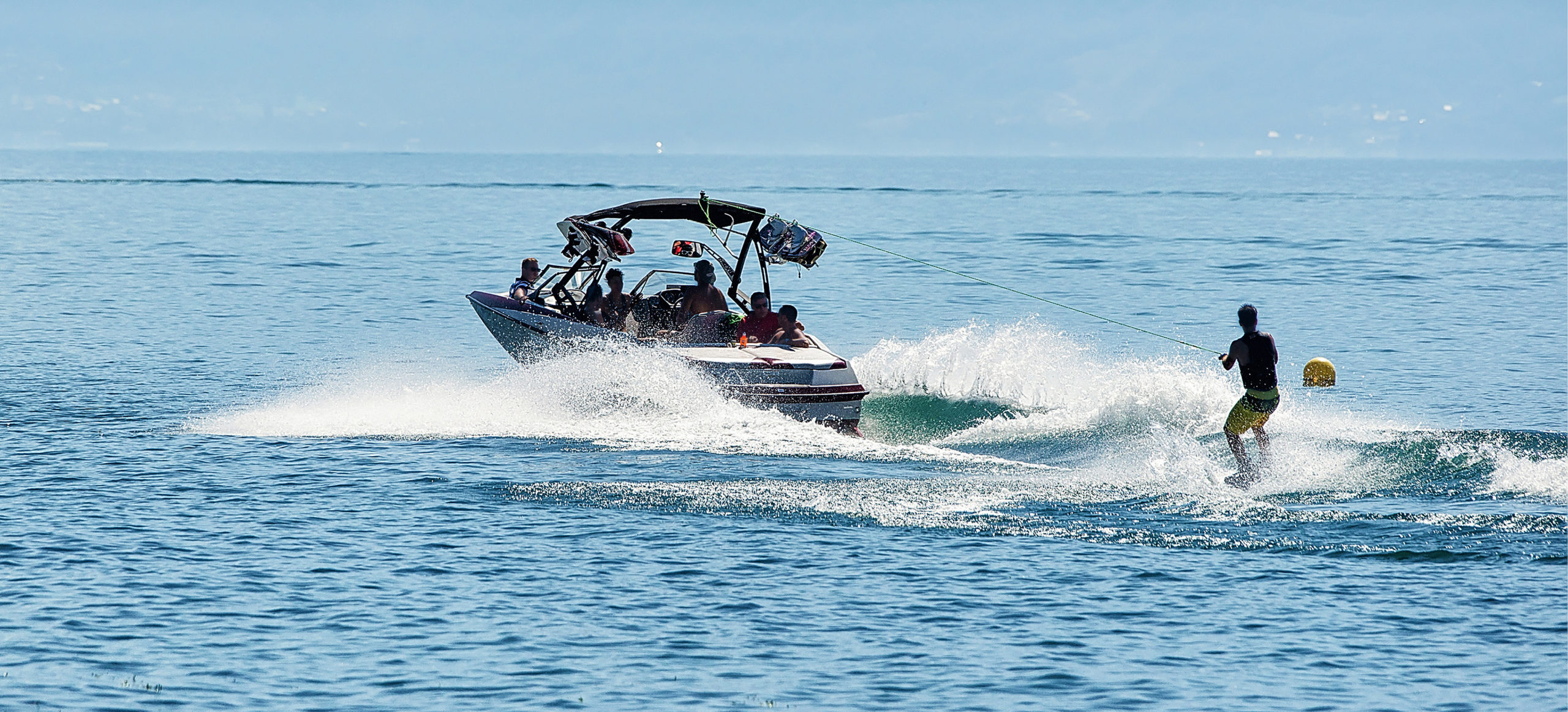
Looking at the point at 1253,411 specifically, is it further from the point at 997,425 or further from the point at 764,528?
the point at 764,528

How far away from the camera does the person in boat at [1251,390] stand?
15328mm

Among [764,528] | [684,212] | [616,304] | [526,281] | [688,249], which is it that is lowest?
[764,528]

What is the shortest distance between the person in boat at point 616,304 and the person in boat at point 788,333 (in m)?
2.35

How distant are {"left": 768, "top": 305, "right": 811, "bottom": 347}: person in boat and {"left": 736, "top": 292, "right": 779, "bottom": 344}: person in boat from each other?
0.19 ft

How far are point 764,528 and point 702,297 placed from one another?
6.82 m

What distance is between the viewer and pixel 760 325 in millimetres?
19422

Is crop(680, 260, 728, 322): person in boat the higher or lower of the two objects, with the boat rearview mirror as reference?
lower

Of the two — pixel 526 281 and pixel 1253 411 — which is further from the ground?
pixel 526 281

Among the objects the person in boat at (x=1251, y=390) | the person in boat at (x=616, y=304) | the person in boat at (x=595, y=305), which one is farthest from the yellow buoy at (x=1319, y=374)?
the person in boat at (x=595, y=305)

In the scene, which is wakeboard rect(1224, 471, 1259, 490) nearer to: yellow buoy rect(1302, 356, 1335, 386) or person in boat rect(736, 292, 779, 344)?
yellow buoy rect(1302, 356, 1335, 386)

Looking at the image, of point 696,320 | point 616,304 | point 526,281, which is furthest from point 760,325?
point 526,281

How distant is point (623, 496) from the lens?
1489cm

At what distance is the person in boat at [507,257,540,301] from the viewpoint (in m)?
21.5

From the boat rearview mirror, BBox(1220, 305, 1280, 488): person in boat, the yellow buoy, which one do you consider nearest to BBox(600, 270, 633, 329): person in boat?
the boat rearview mirror
